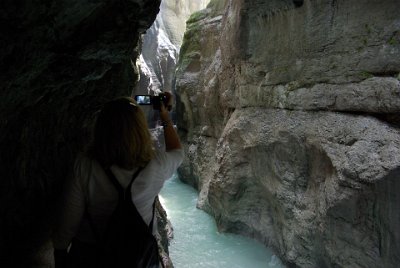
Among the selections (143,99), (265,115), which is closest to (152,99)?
(143,99)

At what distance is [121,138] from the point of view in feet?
5.74

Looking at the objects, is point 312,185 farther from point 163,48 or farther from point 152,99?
point 163,48

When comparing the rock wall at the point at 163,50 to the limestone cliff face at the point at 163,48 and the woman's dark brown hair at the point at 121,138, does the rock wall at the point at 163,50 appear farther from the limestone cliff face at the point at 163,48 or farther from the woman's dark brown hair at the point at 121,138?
the woman's dark brown hair at the point at 121,138

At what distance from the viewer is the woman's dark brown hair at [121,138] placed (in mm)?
1734

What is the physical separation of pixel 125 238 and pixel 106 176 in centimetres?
32

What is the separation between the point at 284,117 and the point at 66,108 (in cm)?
413

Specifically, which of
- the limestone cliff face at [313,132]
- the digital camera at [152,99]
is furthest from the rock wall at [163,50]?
the digital camera at [152,99]

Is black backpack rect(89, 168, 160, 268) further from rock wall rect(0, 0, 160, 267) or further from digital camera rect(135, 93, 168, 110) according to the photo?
digital camera rect(135, 93, 168, 110)

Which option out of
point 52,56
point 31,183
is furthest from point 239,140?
point 52,56

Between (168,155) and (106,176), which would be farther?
(168,155)

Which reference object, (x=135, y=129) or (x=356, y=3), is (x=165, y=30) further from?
(x=135, y=129)

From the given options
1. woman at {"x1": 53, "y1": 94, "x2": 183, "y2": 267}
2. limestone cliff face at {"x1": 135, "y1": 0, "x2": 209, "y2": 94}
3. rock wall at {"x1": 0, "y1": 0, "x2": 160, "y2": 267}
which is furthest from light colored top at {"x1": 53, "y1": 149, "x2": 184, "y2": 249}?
limestone cliff face at {"x1": 135, "y1": 0, "x2": 209, "y2": 94}

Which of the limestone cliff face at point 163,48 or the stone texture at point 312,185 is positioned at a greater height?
the limestone cliff face at point 163,48

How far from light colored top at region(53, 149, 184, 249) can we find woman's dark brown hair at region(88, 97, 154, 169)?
50 mm
